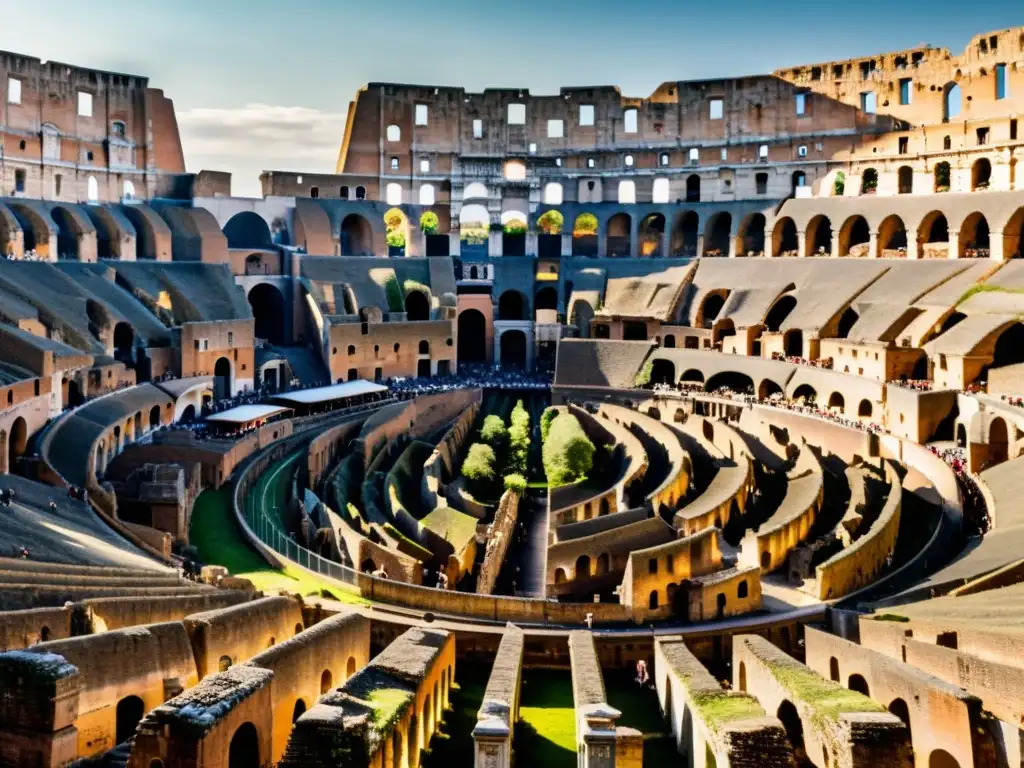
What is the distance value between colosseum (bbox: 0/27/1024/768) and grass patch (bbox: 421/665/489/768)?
83 mm

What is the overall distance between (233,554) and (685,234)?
3745cm

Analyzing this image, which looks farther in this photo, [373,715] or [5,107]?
[5,107]

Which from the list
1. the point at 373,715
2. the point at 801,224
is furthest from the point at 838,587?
the point at 801,224

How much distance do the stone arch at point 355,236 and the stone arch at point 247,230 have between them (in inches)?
167

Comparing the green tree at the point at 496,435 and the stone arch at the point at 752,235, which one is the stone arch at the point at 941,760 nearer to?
the green tree at the point at 496,435

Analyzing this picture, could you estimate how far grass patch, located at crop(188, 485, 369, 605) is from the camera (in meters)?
22.2

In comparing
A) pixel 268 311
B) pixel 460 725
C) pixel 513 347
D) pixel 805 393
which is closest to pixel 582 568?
pixel 460 725

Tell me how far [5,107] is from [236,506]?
27248 millimetres

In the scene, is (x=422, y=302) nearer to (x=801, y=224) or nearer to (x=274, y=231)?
(x=274, y=231)

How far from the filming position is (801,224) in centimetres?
4972

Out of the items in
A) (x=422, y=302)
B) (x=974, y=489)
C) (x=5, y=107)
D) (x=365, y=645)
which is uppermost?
(x=5, y=107)

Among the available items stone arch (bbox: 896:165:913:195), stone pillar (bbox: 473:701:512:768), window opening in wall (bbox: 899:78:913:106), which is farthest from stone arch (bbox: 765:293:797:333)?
stone pillar (bbox: 473:701:512:768)

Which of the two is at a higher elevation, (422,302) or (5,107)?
(5,107)

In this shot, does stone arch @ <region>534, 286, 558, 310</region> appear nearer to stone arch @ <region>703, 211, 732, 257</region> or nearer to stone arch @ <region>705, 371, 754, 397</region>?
stone arch @ <region>703, 211, 732, 257</region>
